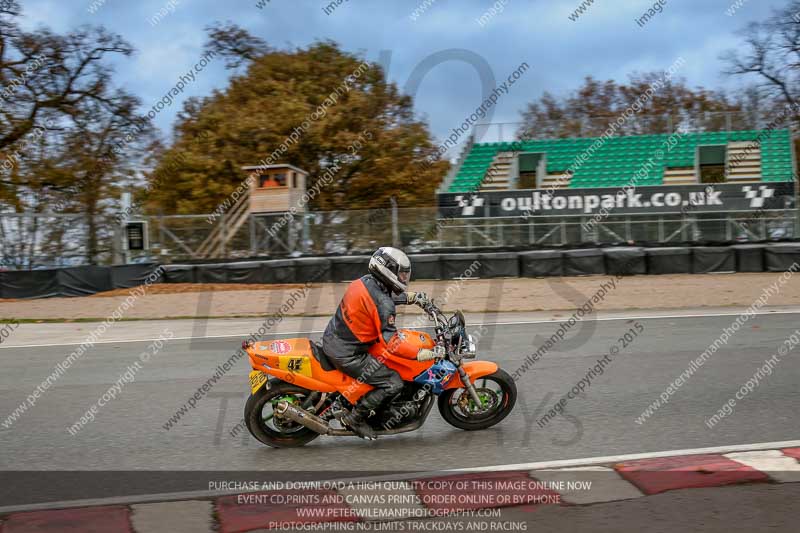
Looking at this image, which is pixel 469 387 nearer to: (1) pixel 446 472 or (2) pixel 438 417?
(2) pixel 438 417

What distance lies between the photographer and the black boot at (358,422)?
20.4 feet

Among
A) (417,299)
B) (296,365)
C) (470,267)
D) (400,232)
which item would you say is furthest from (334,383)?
Result: (400,232)

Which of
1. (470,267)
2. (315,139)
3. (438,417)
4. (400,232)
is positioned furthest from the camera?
(315,139)

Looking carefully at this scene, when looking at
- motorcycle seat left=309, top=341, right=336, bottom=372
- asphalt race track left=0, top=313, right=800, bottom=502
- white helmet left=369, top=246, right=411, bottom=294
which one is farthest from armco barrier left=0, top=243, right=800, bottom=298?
white helmet left=369, top=246, right=411, bottom=294

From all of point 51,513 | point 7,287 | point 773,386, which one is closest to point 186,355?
point 51,513

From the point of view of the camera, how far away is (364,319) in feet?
20.1

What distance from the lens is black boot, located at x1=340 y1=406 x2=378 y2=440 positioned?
6223 millimetres

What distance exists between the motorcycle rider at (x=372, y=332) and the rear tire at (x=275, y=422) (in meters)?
0.42

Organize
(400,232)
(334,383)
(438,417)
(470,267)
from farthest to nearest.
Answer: (400,232) → (470,267) → (438,417) → (334,383)

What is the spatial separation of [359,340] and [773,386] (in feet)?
15.8

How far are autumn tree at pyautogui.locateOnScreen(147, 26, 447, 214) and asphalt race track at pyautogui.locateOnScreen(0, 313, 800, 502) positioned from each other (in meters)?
21.0

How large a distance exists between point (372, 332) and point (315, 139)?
85.1ft

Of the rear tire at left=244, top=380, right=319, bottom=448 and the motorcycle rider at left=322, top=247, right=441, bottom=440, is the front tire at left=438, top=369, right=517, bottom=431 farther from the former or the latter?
the rear tire at left=244, top=380, right=319, bottom=448

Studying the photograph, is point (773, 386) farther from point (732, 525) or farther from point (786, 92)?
point (786, 92)
